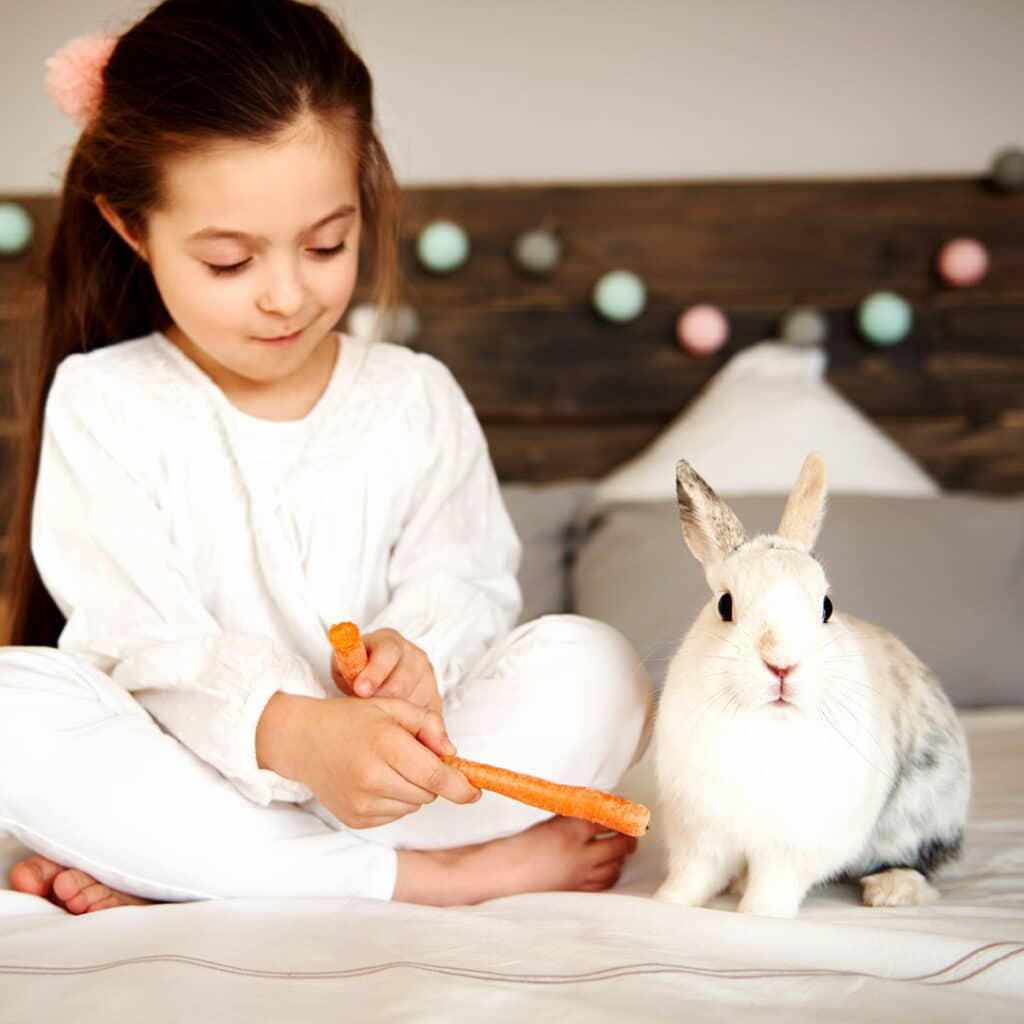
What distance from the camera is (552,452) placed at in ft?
6.22

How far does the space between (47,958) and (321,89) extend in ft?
2.28

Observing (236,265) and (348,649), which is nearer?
(348,649)

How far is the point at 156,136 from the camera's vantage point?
1.00 meters

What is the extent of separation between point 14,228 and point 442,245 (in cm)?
63

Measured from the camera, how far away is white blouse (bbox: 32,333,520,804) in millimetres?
1020

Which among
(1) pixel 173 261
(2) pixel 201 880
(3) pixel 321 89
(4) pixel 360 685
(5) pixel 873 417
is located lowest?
(2) pixel 201 880

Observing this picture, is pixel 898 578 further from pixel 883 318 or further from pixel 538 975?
pixel 538 975

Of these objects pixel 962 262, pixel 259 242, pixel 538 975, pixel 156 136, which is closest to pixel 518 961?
pixel 538 975

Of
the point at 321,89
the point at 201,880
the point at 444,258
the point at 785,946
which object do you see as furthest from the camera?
the point at 444,258

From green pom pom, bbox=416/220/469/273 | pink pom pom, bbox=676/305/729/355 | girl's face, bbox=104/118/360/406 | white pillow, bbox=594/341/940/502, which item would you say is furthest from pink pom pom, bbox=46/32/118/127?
pink pom pom, bbox=676/305/729/355

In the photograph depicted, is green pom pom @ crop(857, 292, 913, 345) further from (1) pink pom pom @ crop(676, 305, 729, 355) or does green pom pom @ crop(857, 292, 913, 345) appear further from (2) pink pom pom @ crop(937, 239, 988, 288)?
(1) pink pom pom @ crop(676, 305, 729, 355)

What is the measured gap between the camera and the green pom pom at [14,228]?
1790 mm

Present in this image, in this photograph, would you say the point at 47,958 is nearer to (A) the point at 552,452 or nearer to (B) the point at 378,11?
(A) the point at 552,452

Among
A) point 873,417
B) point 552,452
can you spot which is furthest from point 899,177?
point 552,452
